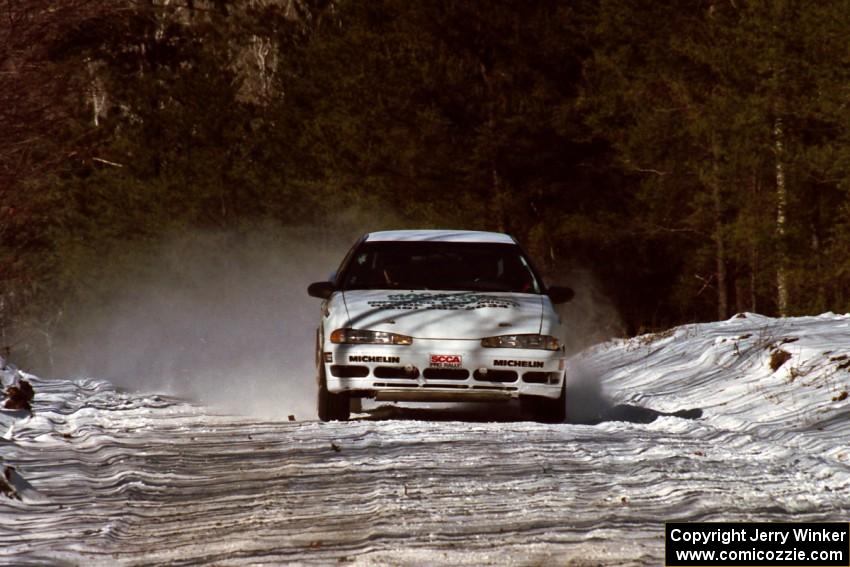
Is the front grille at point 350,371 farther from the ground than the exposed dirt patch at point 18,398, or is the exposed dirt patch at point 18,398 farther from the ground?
the front grille at point 350,371

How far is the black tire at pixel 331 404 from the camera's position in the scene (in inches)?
436

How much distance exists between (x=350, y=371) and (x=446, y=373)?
0.76 m

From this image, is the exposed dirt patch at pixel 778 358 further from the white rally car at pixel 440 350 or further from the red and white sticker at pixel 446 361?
the red and white sticker at pixel 446 361

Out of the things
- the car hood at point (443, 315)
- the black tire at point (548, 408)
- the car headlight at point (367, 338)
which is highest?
the car hood at point (443, 315)

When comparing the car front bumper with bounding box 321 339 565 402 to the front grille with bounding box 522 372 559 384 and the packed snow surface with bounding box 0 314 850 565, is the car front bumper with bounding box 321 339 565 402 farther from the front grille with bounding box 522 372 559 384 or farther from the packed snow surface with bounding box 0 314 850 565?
the packed snow surface with bounding box 0 314 850 565

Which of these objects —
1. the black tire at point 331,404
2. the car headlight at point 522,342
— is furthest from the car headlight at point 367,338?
the car headlight at point 522,342

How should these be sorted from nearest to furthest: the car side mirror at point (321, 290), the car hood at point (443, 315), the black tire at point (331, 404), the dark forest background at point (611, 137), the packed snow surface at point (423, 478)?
the packed snow surface at point (423, 478) → the car hood at point (443, 315) → the black tire at point (331, 404) → the car side mirror at point (321, 290) → the dark forest background at point (611, 137)

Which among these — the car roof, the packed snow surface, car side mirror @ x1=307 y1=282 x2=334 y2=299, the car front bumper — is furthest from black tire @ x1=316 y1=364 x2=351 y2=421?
the car roof

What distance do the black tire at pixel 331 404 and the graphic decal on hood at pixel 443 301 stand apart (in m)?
0.76

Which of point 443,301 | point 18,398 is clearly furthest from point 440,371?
point 18,398

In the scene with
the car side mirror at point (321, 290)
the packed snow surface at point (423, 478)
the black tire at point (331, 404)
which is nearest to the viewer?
the packed snow surface at point (423, 478)

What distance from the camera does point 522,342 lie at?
10.9 metres

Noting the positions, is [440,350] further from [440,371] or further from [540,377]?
[540,377]

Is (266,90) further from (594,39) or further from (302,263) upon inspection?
(594,39)
